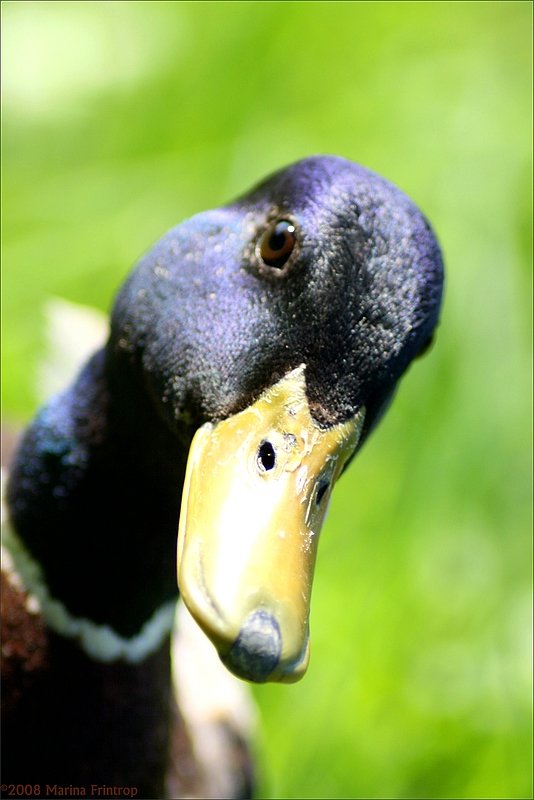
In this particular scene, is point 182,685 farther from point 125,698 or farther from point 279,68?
point 279,68

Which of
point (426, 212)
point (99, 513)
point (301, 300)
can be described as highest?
point (301, 300)

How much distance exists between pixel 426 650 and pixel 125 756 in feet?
3.45

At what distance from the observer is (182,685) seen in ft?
6.14

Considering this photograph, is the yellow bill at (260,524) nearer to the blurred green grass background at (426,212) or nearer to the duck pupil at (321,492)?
the duck pupil at (321,492)

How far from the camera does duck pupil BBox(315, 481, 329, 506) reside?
3.68 ft

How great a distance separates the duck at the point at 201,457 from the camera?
1.06m

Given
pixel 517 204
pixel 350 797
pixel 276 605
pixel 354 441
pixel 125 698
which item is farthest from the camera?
pixel 517 204

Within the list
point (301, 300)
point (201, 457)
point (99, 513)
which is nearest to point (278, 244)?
point (301, 300)

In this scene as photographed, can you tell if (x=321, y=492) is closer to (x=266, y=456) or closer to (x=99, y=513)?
(x=266, y=456)

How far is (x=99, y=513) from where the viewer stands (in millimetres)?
1408

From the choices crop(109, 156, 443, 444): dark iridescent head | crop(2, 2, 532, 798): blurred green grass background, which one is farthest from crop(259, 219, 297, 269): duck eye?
crop(2, 2, 532, 798): blurred green grass background

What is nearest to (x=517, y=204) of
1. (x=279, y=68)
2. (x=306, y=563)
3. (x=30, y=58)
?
(x=279, y=68)

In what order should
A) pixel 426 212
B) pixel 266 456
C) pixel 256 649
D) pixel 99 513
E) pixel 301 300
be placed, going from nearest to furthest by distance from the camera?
1. pixel 256 649
2. pixel 266 456
3. pixel 301 300
4. pixel 99 513
5. pixel 426 212

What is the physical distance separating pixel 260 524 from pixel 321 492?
10 centimetres
